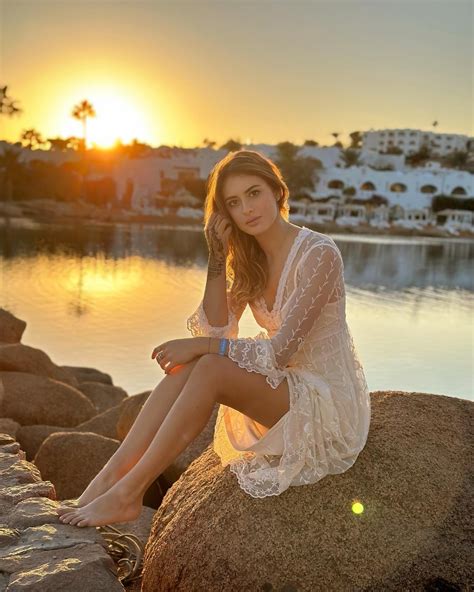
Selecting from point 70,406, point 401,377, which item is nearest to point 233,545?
point 70,406

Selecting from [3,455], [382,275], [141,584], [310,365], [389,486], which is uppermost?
[310,365]

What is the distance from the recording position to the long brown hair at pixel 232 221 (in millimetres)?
2965

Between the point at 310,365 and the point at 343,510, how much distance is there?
1.95 ft

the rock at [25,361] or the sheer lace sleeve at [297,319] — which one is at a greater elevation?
the sheer lace sleeve at [297,319]

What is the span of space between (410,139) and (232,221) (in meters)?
93.4

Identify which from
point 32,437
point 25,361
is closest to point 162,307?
point 25,361

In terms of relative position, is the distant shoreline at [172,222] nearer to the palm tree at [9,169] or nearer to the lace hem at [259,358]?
the palm tree at [9,169]

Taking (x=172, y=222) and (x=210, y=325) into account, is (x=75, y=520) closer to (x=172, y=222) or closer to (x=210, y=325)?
(x=210, y=325)

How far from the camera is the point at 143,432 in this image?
9.15 ft

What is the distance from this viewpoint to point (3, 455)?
321 cm

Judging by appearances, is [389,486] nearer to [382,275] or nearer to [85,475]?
[85,475]

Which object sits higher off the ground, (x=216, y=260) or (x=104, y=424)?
(x=216, y=260)

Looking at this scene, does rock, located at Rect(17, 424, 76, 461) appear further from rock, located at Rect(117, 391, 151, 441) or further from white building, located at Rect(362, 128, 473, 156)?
white building, located at Rect(362, 128, 473, 156)

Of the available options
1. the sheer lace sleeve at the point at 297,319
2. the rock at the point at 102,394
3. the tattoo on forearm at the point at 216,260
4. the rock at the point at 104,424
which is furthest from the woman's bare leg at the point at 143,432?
the rock at the point at 102,394
